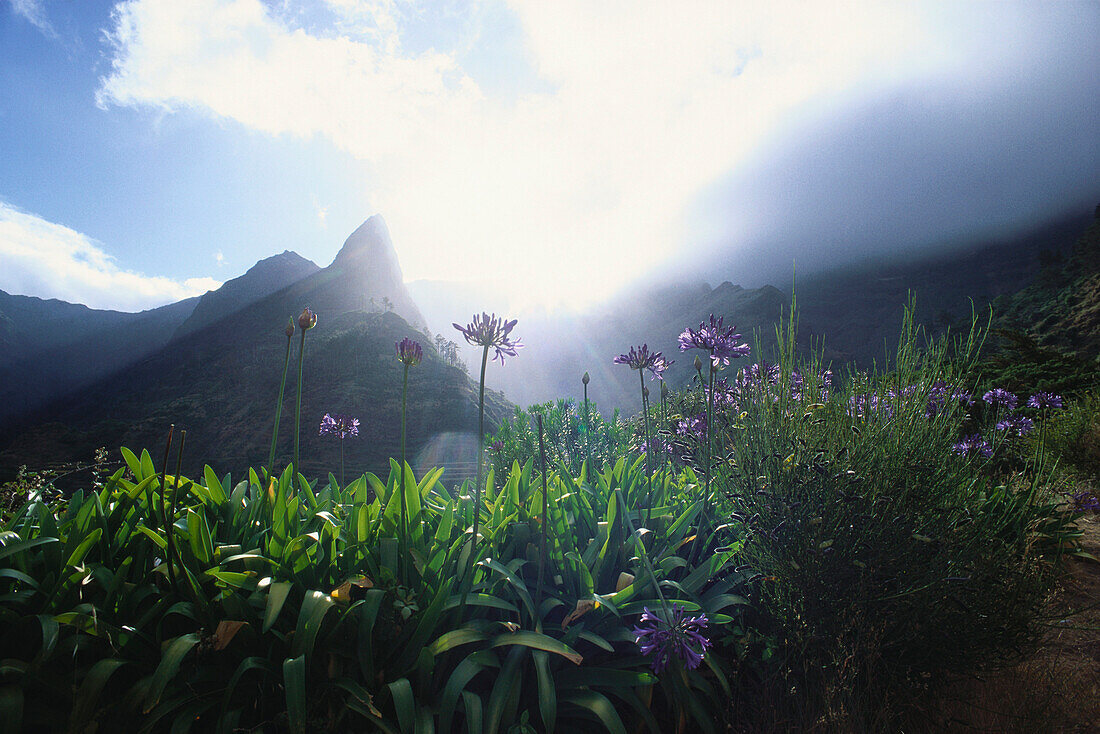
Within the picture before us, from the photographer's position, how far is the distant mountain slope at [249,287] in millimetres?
106938

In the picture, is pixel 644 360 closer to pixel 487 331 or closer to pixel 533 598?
pixel 487 331

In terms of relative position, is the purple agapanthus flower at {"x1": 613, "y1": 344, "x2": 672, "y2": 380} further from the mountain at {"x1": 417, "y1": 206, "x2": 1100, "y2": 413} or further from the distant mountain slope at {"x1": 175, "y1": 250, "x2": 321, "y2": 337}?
the distant mountain slope at {"x1": 175, "y1": 250, "x2": 321, "y2": 337}

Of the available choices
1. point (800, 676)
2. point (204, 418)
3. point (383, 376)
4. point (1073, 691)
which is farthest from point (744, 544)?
point (204, 418)

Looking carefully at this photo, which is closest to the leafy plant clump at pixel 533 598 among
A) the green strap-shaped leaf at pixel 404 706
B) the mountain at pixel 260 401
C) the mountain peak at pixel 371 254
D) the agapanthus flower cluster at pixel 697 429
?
the green strap-shaped leaf at pixel 404 706

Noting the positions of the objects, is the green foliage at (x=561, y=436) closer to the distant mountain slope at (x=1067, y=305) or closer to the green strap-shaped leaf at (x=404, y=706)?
the green strap-shaped leaf at (x=404, y=706)

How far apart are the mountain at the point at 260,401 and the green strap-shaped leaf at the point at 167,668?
37099mm

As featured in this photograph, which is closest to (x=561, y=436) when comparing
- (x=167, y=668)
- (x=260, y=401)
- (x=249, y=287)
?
(x=167, y=668)

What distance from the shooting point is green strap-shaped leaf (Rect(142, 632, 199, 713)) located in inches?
54.4

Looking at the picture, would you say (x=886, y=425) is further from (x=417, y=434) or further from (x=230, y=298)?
(x=230, y=298)

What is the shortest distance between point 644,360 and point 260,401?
78.4 m

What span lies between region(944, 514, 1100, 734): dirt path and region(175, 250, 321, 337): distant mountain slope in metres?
124

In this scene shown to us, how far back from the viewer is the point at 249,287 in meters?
114

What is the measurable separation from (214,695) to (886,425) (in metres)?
2.91

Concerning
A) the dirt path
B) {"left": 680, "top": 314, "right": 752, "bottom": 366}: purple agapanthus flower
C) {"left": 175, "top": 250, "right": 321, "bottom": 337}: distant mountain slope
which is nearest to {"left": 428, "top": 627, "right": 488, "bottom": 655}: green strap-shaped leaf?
{"left": 680, "top": 314, "right": 752, "bottom": 366}: purple agapanthus flower
